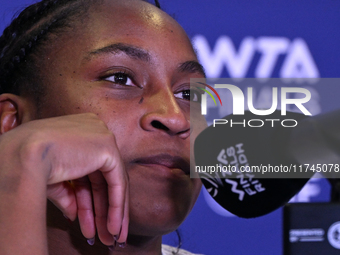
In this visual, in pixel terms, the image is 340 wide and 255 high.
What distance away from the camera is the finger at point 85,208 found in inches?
31.1

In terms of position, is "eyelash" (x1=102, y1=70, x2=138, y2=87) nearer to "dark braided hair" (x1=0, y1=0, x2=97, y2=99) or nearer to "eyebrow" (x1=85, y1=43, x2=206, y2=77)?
"eyebrow" (x1=85, y1=43, x2=206, y2=77)

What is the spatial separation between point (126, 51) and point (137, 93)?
4.0 inches

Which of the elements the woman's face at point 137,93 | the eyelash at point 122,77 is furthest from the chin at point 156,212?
the eyelash at point 122,77

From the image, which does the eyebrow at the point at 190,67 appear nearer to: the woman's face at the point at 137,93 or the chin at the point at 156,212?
the woman's face at the point at 137,93

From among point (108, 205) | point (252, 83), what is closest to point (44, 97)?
point (108, 205)

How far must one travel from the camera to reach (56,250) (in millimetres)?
968

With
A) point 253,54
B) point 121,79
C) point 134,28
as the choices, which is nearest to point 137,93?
point 121,79

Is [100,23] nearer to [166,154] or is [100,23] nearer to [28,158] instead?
[166,154]

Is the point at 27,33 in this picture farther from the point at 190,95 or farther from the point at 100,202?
the point at 100,202

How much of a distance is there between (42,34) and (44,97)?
21 cm

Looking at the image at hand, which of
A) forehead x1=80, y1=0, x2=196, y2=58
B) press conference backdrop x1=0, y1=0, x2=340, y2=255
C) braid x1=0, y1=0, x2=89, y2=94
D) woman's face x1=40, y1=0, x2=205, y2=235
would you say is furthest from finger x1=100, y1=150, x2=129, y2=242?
press conference backdrop x1=0, y1=0, x2=340, y2=255

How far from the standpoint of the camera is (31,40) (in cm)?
108

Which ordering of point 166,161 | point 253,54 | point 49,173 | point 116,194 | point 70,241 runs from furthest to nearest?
1. point 253,54
2. point 70,241
3. point 166,161
4. point 116,194
5. point 49,173

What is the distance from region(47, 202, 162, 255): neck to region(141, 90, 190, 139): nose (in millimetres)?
296
